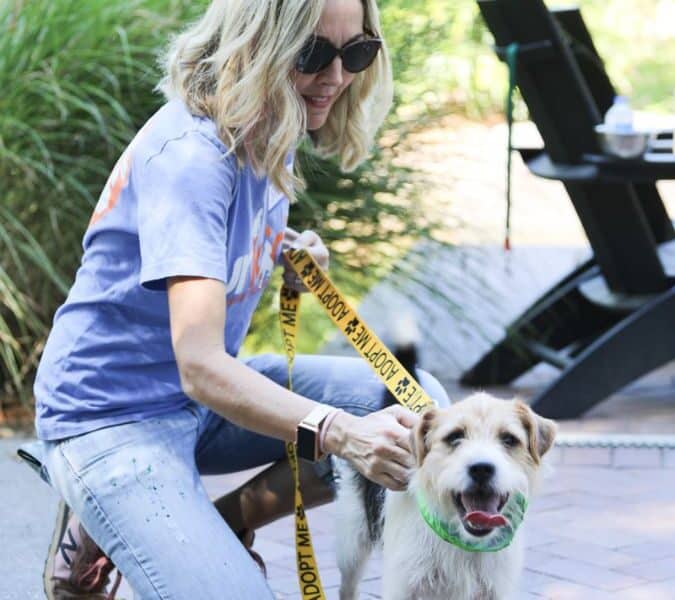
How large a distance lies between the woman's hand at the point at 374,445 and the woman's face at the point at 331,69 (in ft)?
2.71

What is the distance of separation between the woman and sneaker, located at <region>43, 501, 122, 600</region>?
15.7 inches

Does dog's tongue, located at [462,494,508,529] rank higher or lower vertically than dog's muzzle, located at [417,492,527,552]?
higher

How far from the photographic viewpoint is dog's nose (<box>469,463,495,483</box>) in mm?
2715

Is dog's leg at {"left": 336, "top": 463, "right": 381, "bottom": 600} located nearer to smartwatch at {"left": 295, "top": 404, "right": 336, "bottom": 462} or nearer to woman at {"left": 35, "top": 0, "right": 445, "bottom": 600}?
woman at {"left": 35, "top": 0, "right": 445, "bottom": 600}

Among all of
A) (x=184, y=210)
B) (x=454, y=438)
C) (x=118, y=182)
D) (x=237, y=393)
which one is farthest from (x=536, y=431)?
(x=118, y=182)

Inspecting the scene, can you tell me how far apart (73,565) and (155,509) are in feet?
2.24

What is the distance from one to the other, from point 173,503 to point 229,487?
2040mm

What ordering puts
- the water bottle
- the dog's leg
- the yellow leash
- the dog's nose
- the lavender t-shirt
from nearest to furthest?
the dog's nose, the lavender t-shirt, the yellow leash, the dog's leg, the water bottle

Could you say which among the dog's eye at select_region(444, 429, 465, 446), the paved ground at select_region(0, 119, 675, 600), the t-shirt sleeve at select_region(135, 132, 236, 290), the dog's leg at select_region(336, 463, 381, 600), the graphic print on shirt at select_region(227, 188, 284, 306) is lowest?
the paved ground at select_region(0, 119, 675, 600)

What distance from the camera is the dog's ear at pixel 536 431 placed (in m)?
2.90

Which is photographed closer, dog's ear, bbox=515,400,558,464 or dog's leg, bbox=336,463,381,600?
dog's ear, bbox=515,400,558,464

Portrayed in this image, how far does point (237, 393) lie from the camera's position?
9.14 feet

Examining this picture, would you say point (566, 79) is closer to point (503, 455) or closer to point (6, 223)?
point (6, 223)

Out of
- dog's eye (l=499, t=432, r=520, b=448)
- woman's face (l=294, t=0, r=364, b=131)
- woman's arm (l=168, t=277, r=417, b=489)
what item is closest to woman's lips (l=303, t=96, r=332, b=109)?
woman's face (l=294, t=0, r=364, b=131)
